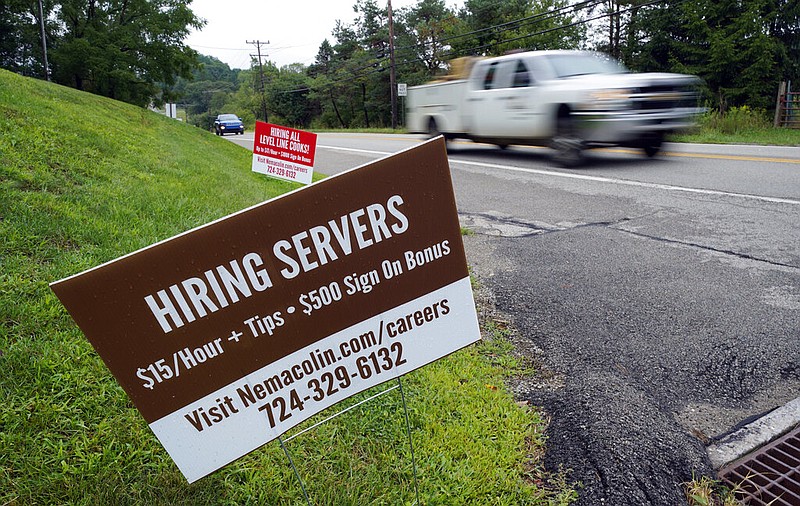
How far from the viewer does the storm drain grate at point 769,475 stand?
6.87ft

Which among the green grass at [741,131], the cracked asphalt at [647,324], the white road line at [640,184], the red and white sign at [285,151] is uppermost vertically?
the red and white sign at [285,151]

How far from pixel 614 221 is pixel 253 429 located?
5.17 m

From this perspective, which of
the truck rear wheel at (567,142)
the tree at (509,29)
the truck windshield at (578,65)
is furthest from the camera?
the tree at (509,29)

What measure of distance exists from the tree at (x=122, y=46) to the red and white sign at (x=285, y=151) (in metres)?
22.3

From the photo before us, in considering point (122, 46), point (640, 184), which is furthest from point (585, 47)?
point (640, 184)

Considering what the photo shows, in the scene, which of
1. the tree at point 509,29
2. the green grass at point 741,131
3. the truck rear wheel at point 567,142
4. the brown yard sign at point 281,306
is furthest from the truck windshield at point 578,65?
the tree at point 509,29

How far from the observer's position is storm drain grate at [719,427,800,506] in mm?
2094

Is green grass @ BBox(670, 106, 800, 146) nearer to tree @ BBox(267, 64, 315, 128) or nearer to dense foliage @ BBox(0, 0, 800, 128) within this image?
dense foliage @ BBox(0, 0, 800, 128)

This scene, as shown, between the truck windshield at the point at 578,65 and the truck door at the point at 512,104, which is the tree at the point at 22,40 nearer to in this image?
the truck door at the point at 512,104

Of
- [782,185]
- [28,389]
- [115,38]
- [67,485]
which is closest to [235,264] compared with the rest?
[67,485]

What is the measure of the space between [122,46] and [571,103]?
23.2 m

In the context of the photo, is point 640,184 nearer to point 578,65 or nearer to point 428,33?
point 578,65

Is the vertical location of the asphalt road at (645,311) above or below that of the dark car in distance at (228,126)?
below

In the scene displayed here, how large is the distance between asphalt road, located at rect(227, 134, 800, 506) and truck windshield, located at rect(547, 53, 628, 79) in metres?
3.25
